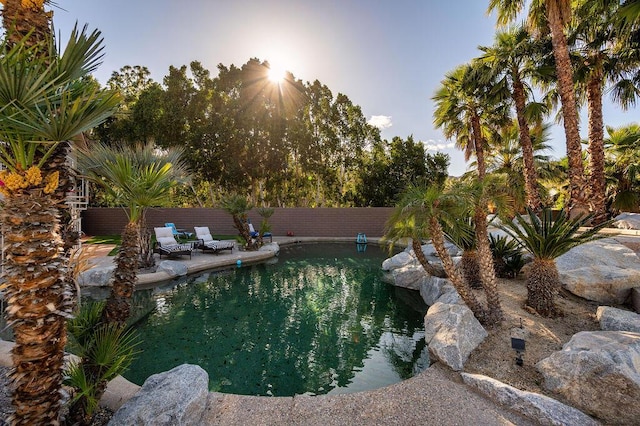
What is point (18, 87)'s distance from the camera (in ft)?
5.66

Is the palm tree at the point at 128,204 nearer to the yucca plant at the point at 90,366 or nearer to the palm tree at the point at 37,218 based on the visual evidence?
the yucca plant at the point at 90,366

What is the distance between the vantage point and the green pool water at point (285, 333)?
4078mm

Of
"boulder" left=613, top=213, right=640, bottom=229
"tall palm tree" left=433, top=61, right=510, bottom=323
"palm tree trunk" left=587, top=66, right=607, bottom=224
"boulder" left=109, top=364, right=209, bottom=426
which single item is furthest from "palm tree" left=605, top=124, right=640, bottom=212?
"boulder" left=109, top=364, right=209, bottom=426

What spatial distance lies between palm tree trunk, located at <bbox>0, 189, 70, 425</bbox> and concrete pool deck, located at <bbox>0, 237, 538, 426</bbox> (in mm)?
1208

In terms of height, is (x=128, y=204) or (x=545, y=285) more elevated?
(x=128, y=204)

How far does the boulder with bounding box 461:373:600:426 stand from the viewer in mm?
2684

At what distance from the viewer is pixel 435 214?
455cm

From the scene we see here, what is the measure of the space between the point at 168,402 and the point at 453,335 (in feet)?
Answer: 11.2

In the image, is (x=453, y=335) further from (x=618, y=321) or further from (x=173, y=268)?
(x=173, y=268)

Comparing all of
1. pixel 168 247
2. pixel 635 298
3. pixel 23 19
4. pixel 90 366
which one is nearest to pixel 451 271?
pixel 635 298

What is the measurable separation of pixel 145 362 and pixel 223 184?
56.8ft

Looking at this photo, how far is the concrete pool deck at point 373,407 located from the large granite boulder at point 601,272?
410 cm

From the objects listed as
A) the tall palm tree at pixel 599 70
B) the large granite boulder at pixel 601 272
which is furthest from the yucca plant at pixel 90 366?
the tall palm tree at pixel 599 70

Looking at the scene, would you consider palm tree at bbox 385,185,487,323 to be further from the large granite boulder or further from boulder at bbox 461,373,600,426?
the large granite boulder
